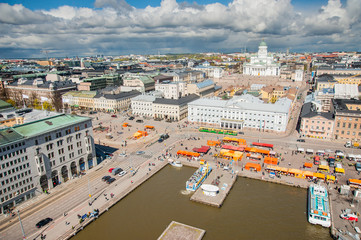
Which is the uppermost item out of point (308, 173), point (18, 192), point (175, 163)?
point (18, 192)

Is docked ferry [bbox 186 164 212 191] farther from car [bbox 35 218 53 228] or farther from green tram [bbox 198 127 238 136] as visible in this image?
car [bbox 35 218 53 228]

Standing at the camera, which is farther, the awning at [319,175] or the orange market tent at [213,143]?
the orange market tent at [213,143]

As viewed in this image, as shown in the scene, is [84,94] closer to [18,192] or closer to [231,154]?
[18,192]

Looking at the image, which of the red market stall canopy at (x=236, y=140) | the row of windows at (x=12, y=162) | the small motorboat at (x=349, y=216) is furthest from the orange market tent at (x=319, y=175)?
the row of windows at (x=12, y=162)

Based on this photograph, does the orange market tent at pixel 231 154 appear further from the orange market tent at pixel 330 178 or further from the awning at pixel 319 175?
the orange market tent at pixel 330 178

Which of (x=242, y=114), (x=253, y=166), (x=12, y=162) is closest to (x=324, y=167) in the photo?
(x=253, y=166)

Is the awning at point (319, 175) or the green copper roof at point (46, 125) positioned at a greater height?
the green copper roof at point (46, 125)

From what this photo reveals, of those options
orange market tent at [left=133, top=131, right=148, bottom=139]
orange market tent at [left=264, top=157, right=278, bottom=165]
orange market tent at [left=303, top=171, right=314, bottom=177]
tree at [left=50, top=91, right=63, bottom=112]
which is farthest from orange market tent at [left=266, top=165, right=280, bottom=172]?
tree at [left=50, top=91, right=63, bottom=112]
